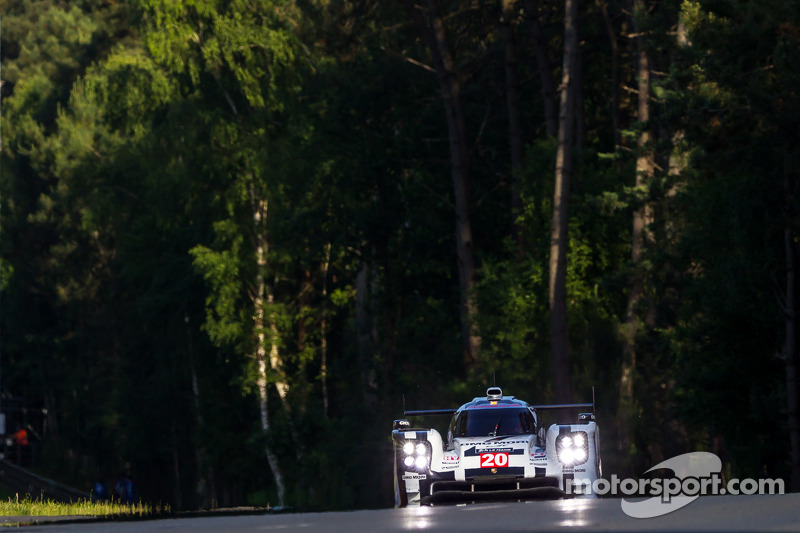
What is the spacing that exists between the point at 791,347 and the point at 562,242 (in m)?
10.4

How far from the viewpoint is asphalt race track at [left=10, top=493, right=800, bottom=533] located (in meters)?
11.8

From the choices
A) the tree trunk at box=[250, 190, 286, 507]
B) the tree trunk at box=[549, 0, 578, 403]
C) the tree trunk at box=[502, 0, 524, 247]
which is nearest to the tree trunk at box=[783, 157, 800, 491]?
the tree trunk at box=[549, 0, 578, 403]

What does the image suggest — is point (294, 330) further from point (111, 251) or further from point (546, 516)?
point (546, 516)

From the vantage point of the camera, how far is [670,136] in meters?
35.6

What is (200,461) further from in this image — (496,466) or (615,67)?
(496,466)

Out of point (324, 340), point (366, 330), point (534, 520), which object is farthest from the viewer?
point (324, 340)

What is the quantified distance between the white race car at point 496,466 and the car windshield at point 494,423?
2.05 feet

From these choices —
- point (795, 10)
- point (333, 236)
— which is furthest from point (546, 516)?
point (333, 236)

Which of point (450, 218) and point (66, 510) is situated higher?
point (450, 218)

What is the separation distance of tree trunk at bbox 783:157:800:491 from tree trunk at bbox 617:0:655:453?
6485mm

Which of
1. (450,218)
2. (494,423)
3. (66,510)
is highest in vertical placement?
(450,218)

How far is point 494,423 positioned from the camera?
20.7 m

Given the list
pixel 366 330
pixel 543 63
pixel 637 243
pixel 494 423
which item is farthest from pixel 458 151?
pixel 494 423

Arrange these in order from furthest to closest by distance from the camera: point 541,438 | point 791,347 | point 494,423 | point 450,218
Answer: point 450,218, point 791,347, point 494,423, point 541,438
